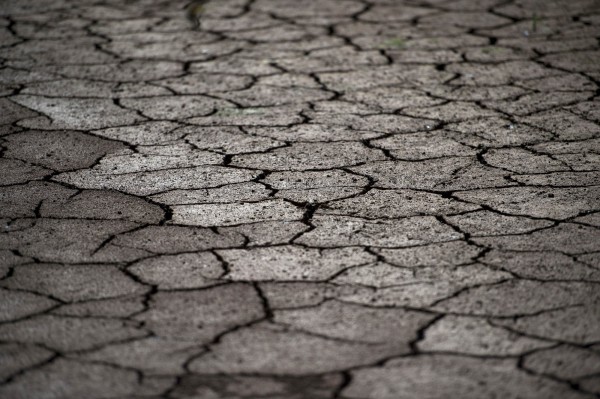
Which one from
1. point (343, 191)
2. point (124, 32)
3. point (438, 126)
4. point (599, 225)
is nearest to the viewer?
point (599, 225)

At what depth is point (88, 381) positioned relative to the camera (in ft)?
6.75

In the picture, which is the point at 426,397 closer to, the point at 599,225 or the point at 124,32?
the point at 599,225

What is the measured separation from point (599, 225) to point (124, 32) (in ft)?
10.5

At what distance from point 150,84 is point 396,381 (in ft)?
8.54

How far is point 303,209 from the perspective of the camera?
2988 millimetres

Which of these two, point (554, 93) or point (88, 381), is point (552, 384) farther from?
point (554, 93)

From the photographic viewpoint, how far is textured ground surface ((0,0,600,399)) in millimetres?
2133

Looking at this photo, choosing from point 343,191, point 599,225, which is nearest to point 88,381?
point 343,191

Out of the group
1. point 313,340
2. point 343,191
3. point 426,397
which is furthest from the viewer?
point 343,191

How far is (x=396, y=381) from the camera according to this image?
6.69ft

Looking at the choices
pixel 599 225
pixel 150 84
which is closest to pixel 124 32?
pixel 150 84

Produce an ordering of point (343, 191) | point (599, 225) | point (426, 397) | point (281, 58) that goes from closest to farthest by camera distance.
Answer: point (426, 397) → point (599, 225) → point (343, 191) → point (281, 58)

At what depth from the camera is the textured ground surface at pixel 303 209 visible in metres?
2.13

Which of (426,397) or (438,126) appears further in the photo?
(438,126)
